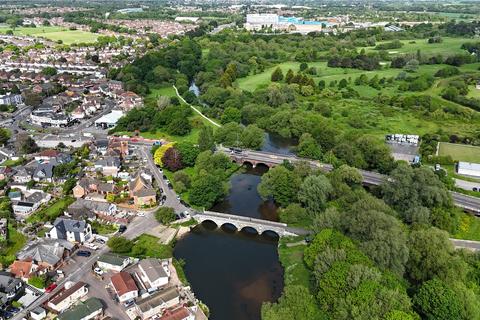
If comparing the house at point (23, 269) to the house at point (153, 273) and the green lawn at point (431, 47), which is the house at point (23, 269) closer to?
the house at point (153, 273)

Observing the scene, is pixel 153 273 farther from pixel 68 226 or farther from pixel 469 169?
pixel 469 169

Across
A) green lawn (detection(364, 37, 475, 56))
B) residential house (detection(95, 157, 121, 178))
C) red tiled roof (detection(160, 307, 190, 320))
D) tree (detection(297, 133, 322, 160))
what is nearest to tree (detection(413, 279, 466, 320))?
red tiled roof (detection(160, 307, 190, 320))

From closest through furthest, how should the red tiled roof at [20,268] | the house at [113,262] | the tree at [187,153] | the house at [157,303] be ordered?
the house at [157,303]
the red tiled roof at [20,268]
the house at [113,262]
the tree at [187,153]

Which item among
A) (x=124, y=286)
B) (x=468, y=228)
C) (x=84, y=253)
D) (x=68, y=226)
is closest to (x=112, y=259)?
(x=84, y=253)

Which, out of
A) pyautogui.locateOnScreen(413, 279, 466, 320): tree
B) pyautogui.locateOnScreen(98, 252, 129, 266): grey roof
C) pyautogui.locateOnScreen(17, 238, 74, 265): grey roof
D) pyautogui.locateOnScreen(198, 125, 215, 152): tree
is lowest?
pyautogui.locateOnScreen(98, 252, 129, 266): grey roof

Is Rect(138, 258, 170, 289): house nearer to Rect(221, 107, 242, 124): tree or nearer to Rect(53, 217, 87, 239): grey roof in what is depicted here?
Rect(53, 217, 87, 239): grey roof

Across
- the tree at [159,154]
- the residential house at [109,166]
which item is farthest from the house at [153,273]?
the tree at [159,154]

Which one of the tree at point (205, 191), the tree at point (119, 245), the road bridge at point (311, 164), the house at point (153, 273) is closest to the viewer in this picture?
the house at point (153, 273)
